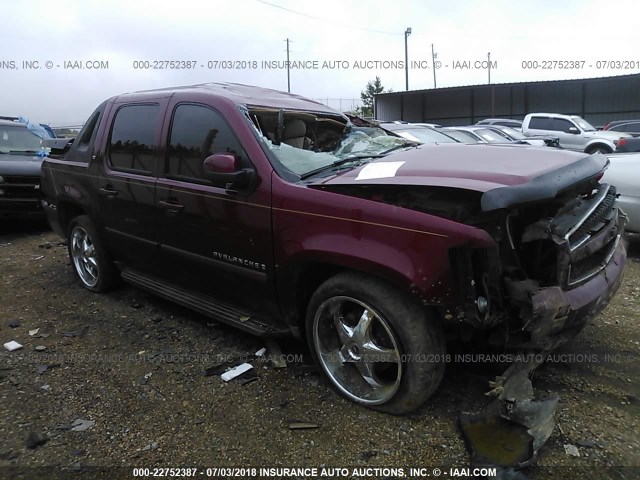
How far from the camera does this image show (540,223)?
253cm

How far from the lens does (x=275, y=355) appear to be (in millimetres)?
3531

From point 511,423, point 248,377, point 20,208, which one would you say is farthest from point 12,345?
point 20,208

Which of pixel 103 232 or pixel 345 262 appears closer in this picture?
pixel 345 262

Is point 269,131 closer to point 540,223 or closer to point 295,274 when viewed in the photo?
point 295,274

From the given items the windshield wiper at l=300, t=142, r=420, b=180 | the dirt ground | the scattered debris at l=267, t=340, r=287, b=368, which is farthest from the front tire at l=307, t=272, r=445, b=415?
the windshield wiper at l=300, t=142, r=420, b=180

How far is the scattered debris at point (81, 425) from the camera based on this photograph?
9.23 feet

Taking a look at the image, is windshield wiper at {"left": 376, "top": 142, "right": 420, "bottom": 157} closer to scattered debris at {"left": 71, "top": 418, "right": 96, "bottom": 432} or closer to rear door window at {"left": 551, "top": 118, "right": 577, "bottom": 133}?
scattered debris at {"left": 71, "top": 418, "right": 96, "bottom": 432}

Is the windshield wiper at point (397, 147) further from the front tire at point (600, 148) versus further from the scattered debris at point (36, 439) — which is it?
the front tire at point (600, 148)

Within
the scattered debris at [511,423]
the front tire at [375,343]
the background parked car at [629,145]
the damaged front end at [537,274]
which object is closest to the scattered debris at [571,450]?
the scattered debris at [511,423]

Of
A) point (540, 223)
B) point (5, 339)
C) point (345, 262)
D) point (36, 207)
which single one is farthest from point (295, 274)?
point (36, 207)

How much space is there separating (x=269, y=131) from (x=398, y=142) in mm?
1164

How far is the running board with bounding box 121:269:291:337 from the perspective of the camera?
3.28 m

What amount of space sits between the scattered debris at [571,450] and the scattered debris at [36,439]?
2676 mm

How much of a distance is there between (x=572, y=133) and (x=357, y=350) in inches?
655
